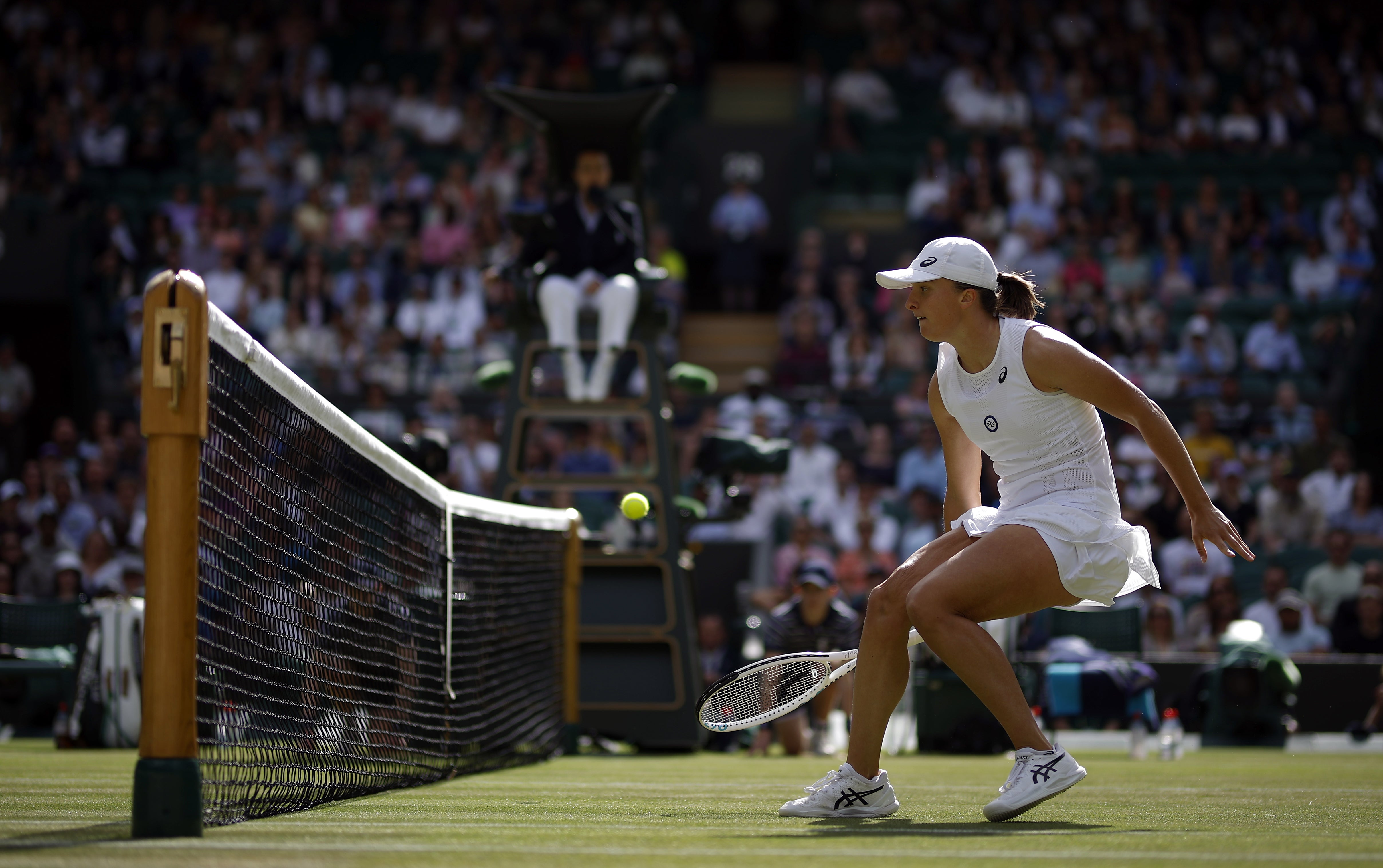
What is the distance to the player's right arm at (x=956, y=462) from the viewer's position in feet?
17.7

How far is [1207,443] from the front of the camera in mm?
15766

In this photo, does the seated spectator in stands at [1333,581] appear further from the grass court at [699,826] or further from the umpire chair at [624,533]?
the grass court at [699,826]

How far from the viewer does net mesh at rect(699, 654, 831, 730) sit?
5598mm

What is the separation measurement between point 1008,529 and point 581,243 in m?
6.61

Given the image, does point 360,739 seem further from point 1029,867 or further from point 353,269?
point 353,269

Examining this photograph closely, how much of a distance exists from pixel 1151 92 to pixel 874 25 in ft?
13.2

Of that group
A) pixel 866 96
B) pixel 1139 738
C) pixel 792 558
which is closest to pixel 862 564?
pixel 792 558

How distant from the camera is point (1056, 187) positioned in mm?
19672

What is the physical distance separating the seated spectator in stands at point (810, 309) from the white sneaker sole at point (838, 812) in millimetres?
12989

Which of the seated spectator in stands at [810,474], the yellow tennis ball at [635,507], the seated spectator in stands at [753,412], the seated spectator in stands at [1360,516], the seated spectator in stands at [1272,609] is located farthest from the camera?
the seated spectator in stands at [753,412]

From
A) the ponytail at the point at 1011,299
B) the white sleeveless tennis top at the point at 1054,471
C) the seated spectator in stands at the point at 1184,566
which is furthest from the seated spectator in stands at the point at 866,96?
the white sleeveless tennis top at the point at 1054,471

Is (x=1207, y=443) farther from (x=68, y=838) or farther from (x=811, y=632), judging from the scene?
(x=68, y=838)

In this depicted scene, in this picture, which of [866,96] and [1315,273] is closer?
[1315,273]

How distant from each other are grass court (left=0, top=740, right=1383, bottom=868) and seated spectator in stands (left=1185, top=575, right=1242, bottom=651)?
568cm
